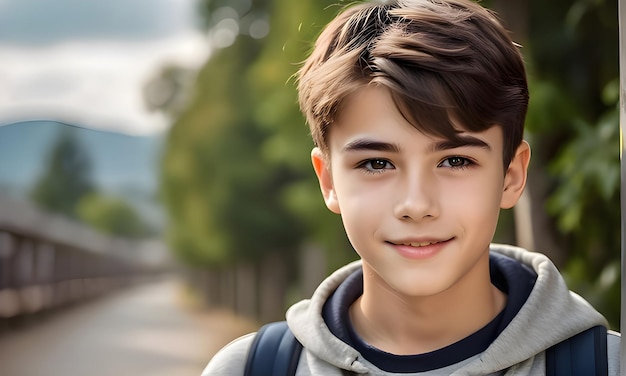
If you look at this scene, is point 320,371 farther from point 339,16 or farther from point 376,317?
point 339,16

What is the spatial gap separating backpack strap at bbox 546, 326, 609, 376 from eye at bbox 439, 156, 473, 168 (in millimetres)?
222

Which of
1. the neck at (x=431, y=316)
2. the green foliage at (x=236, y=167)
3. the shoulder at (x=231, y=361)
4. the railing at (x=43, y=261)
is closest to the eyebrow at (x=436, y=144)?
the neck at (x=431, y=316)

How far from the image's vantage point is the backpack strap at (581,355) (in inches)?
38.5

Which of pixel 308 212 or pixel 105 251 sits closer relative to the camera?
pixel 308 212

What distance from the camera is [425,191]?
0.96 meters

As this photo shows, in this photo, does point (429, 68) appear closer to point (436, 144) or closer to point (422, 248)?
point (436, 144)

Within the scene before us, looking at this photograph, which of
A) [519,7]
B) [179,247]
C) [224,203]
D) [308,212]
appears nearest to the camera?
[519,7]

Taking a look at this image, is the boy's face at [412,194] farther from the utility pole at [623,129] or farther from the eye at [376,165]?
the utility pole at [623,129]


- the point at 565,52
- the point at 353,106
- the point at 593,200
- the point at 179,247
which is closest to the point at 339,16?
the point at 353,106

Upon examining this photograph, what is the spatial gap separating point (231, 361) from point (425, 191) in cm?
32

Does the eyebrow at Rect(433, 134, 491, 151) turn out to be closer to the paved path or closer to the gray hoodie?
the gray hoodie

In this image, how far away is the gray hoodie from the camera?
100cm

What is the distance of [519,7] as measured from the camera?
3.35 metres

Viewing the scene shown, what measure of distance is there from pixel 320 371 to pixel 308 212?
4715 mm
